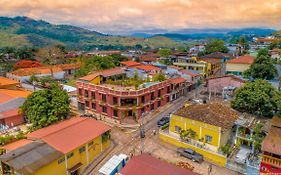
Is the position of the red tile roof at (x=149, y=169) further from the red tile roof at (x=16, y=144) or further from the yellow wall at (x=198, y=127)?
the red tile roof at (x=16, y=144)

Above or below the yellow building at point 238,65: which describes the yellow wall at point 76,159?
below

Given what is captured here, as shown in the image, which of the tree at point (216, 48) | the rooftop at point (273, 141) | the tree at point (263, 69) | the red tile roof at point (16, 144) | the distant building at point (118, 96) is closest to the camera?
the rooftop at point (273, 141)

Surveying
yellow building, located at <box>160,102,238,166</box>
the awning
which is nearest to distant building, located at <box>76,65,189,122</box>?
yellow building, located at <box>160,102,238,166</box>

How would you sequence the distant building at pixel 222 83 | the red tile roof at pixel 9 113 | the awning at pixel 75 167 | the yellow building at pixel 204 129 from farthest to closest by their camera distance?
the distant building at pixel 222 83, the red tile roof at pixel 9 113, the yellow building at pixel 204 129, the awning at pixel 75 167

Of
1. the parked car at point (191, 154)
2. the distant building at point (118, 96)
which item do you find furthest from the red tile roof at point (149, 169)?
the distant building at point (118, 96)

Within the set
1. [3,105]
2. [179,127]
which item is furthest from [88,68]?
[179,127]

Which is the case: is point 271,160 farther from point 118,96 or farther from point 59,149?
point 118,96

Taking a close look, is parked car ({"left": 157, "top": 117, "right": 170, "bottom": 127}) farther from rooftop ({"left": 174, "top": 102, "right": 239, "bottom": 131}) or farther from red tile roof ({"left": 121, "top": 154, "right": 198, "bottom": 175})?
red tile roof ({"left": 121, "top": 154, "right": 198, "bottom": 175})

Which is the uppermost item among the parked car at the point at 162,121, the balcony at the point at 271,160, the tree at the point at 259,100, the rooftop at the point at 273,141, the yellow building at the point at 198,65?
the yellow building at the point at 198,65
